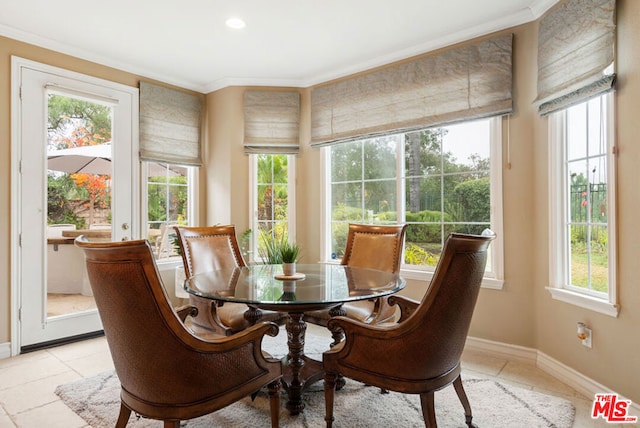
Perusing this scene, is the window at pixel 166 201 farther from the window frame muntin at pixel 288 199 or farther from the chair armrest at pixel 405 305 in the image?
the chair armrest at pixel 405 305

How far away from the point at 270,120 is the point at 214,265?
186cm

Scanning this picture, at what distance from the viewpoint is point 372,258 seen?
2.86 m

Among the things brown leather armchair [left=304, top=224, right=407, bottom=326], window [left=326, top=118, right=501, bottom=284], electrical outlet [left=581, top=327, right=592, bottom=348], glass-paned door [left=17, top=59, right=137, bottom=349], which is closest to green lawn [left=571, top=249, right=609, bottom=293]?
electrical outlet [left=581, top=327, right=592, bottom=348]

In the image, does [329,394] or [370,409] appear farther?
[370,409]

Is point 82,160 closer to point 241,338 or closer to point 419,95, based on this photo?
point 241,338

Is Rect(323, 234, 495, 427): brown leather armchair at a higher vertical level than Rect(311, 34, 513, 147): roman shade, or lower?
lower

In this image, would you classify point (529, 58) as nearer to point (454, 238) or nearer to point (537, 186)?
point (537, 186)

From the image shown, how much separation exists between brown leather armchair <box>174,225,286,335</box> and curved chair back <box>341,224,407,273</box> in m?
0.75

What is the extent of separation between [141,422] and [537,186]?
300 cm

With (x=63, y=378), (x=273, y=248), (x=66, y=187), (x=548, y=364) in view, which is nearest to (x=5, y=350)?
(x=63, y=378)

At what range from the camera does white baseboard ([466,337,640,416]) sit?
220cm

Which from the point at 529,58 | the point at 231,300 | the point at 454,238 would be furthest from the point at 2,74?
the point at 529,58

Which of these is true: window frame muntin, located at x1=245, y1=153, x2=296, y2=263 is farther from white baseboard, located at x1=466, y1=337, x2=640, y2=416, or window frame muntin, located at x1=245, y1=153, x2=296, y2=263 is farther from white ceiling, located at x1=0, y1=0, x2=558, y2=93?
white baseboard, located at x1=466, y1=337, x2=640, y2=416

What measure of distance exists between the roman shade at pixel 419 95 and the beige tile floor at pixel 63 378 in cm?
192
